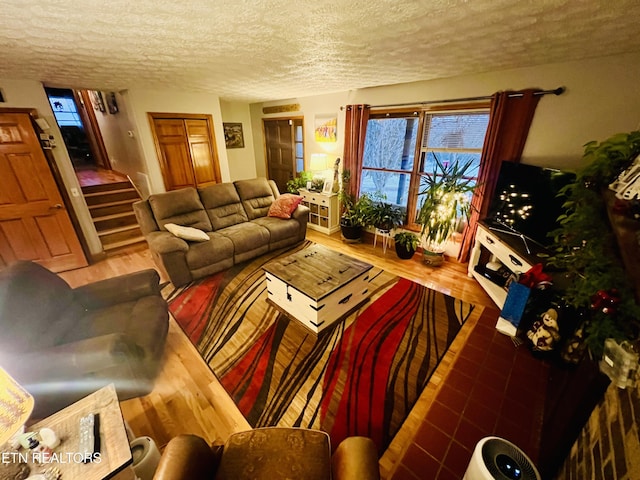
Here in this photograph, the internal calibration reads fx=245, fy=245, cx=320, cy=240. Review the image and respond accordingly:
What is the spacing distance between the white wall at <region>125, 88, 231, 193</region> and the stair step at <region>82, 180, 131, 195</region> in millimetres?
894

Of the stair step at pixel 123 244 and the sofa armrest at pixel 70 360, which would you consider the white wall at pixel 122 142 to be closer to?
the stair step at pixel 123 244

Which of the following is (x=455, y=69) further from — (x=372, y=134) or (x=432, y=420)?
(x=432, y=420)

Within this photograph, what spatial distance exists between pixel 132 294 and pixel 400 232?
3.26m

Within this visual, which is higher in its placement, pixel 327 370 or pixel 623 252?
pixel 623 252

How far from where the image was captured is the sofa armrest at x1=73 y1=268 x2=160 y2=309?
1910 millimetres

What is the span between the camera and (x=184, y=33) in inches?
64.5

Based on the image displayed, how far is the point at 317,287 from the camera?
6.83ft

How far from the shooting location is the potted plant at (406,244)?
11.1 ft

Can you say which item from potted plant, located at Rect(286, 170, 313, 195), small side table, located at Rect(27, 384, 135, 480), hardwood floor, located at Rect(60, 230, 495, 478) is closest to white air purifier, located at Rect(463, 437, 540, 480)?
hardwood floor, located at Rect(60, 230, 495, 478)

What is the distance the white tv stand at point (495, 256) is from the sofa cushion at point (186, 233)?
128 inches

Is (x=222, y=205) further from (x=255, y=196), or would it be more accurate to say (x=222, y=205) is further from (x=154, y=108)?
(x=154, y=108)

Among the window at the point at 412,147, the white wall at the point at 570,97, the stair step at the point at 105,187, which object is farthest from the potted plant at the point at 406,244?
the stair step at the point at 105,187

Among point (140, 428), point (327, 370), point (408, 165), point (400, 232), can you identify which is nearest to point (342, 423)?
point (327, 370)

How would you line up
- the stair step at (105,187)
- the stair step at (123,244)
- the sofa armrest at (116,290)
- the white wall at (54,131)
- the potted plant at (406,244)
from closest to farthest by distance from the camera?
the sofa armrest at (116,290)
the white wall at (54,131)
the potted plant at (406,244)
the stair step at (123,244)
the stair step at (105,187)
